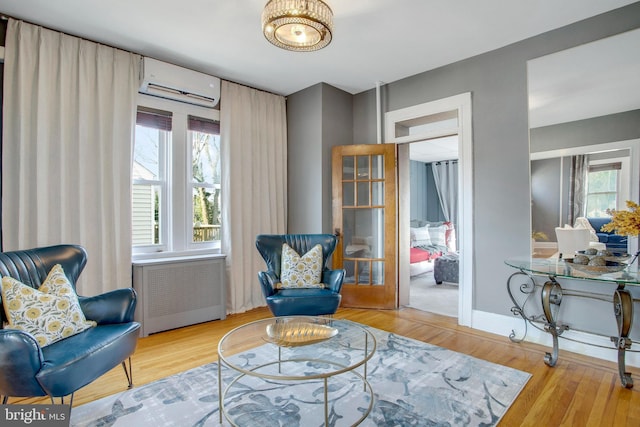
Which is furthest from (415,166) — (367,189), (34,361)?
(34,361)

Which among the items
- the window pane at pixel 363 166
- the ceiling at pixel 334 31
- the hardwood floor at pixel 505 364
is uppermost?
the ceiling at pixel 334 31

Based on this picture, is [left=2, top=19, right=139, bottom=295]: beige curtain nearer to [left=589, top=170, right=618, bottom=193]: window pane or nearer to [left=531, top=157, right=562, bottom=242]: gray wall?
[left=531, top=157, right=562, bottom=242]: gray wall

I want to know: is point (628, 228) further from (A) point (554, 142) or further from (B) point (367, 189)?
(B) point (367, 189)

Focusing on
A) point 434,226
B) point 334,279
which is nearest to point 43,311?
point 334,279

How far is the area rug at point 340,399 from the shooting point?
173 cm

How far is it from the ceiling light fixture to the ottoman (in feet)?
12.2

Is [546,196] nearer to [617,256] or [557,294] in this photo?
[617,256]

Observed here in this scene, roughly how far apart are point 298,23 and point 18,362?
2324 mm

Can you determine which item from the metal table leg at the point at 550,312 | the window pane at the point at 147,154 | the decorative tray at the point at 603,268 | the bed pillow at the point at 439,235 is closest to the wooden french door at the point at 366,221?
the metal table leg at the point at 550,312

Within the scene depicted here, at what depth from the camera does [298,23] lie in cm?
208

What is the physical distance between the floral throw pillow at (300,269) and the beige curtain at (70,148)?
1.45 metres

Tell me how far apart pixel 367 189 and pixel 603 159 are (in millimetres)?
2168

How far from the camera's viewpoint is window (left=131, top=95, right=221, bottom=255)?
10.9 feet

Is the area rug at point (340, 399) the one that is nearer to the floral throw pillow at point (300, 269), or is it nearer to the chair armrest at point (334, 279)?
the chair armrest at point (334, 279)
